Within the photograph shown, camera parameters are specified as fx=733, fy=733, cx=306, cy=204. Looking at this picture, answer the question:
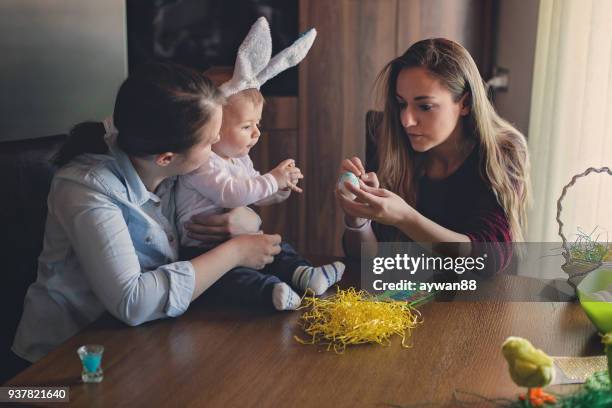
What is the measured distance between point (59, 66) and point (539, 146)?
171cm

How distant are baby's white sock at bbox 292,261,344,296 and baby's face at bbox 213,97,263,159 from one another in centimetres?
35

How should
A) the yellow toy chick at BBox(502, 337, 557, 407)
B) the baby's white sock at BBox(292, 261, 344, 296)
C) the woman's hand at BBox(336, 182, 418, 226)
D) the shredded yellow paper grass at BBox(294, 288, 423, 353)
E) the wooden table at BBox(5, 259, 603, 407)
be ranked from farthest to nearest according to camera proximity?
1. the woman's hand at BBox(336, 182, 418, 226)
2. the baby's white sock at BBox(292, 261, 344, 296)
3. the shredded yellow paper grass at BBox(294, 288, 423, 353)
4. the wooden table at BBox(5, 259, 603, 407)
5. the yellow toy chick at BBox(502, 337, 557, 407)

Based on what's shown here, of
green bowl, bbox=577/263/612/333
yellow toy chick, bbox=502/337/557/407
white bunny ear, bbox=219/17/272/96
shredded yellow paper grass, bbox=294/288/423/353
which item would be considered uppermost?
white bunny ear, bbox=219/17/272/96

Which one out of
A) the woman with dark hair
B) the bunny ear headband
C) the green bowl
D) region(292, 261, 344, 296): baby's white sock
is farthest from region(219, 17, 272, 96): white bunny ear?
the green bowl

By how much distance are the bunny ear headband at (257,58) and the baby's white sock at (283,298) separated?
469 mm

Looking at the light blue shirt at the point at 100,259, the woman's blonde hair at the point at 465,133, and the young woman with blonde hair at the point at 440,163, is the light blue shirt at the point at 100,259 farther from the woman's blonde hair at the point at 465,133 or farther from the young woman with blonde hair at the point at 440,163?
the woman's blonde hair at the point at 465,133

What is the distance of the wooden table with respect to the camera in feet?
3.83

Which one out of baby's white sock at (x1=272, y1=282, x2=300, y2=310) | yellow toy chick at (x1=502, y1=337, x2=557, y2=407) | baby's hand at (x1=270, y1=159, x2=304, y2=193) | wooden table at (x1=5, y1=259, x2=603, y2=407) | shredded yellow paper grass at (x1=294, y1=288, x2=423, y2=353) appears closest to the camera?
yellow toy chick at (x1=502, y1=337, x2=557, y2=407)

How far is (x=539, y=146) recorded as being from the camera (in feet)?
8.96

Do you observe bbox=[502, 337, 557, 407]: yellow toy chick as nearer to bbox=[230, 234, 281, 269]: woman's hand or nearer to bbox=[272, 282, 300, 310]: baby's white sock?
bbox=[272, 282, 300, 310]: baby's white sock

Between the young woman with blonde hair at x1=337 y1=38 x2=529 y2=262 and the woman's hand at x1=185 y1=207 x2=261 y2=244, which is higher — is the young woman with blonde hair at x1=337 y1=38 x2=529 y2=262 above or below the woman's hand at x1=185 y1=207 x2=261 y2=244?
above

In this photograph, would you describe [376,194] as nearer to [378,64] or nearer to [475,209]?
[475,209]

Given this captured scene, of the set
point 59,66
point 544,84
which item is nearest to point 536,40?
point 544,84

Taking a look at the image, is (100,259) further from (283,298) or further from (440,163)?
(440,163)
